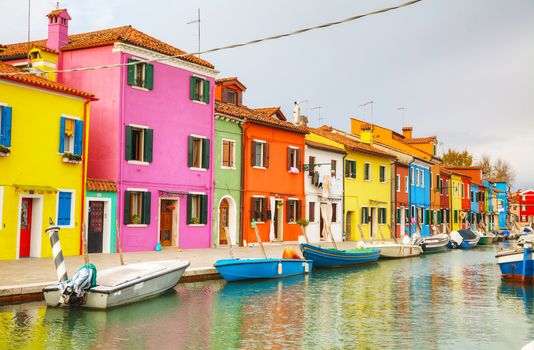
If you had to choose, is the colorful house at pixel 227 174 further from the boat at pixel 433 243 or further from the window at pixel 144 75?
the boat at pixel 433 243

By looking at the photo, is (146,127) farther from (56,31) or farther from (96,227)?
(56,31)

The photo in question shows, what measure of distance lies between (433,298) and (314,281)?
14.8ft

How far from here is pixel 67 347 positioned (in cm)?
1016

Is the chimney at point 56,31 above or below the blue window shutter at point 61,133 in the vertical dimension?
above

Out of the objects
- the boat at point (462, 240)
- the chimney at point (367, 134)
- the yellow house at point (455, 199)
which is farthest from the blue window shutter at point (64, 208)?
the yellow house at point (455, 199)

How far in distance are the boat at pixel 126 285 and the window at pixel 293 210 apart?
685 inches

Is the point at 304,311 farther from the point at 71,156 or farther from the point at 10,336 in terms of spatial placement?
the point at 71,156

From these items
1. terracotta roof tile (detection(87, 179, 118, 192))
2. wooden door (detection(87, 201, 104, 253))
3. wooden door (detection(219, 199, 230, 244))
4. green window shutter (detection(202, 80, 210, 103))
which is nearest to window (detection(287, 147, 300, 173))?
wooden door (detection(219, 199, 230, 244))

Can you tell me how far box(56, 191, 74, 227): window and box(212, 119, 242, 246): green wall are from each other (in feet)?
27.1

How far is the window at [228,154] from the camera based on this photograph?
97.5ft

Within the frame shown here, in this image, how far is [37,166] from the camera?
20797 mm

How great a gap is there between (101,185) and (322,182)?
665 inches

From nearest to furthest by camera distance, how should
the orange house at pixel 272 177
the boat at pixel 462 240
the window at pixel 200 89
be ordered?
the window at pixel 200 89 → the orange house at pixel 272 177 → the boat at pixel 462 240

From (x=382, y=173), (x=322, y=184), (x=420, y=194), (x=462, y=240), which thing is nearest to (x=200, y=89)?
(x=322, y=184)
